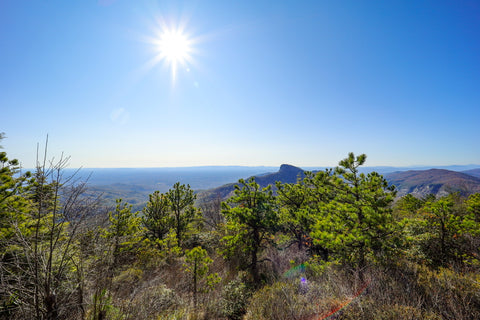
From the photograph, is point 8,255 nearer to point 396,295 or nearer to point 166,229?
point 166,229

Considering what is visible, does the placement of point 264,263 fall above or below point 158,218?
below

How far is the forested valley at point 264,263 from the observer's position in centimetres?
433

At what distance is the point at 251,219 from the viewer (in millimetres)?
12078

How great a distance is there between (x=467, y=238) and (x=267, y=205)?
37.8 feet

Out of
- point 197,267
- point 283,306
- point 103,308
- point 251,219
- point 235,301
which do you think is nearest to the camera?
point 103,308

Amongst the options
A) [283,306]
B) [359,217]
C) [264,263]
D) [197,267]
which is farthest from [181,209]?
[359,217]

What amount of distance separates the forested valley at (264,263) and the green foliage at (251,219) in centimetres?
8

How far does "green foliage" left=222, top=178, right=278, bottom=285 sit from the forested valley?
0.08 m

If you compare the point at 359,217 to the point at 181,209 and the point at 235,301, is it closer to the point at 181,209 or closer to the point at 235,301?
the point at 235,301

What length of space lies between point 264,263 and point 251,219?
15.1 ft

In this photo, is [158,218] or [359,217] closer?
[359,217]

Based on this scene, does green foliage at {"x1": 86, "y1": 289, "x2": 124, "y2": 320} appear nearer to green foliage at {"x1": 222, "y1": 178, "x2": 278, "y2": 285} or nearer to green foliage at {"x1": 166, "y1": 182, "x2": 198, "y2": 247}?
green foliage at {"x1": 222, "y1": 178, "x2": 278, "y2": 285}

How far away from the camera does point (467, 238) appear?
1008cm

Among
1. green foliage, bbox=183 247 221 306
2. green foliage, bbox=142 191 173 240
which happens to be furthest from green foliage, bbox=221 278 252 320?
green foliage, bbox=142 191 173 240
